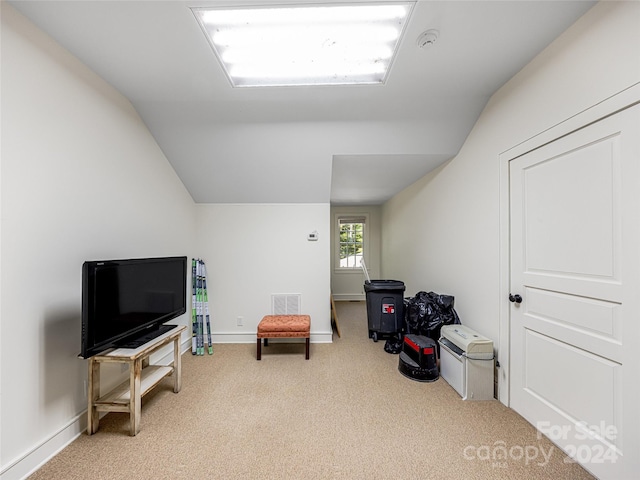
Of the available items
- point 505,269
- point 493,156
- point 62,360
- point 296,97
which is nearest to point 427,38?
point 296,97

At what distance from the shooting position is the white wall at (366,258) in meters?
5.87

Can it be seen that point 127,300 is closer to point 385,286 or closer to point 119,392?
point 119,392

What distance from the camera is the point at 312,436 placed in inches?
64.5

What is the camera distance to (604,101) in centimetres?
129

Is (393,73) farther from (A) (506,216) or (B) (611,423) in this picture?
(B) (611,423)

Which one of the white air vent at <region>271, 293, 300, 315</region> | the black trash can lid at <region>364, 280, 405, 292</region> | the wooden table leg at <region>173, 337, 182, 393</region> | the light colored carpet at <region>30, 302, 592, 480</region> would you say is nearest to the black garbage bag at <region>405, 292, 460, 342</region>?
the black trash can lid at <region>364, 280, 405, 292</region>

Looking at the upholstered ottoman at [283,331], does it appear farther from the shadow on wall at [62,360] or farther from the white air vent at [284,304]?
the shadow on wall at [62,360]

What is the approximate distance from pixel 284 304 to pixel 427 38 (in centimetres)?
299

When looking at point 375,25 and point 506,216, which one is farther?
point 506,216

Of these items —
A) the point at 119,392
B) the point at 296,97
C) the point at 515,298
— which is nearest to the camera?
the point at 119,392

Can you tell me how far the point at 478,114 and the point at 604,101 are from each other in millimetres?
1080

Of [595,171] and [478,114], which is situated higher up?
[478,114]

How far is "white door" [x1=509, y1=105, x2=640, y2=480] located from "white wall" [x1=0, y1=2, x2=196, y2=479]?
317cm

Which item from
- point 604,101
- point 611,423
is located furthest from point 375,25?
point 611,423
